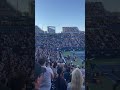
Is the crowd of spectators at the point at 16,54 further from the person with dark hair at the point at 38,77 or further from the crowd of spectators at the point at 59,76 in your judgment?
the crowd of spectators at the point at 59,76

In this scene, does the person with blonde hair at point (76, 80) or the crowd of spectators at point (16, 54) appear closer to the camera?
the person with blonde hair at point (76, 80)

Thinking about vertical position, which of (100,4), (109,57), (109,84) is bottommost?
(109,84)

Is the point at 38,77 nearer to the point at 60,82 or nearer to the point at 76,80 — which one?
the point at 60,82

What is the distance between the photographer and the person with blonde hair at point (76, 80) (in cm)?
581

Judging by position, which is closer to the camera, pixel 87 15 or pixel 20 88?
pixel 20 88

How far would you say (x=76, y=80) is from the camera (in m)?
5.81

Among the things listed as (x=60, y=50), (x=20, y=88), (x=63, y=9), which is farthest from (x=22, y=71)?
(x=20, y=88)

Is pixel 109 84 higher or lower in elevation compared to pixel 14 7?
lower

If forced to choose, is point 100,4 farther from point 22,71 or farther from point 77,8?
point 22,71

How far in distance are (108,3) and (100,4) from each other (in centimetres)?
14

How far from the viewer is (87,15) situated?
19.3 ft

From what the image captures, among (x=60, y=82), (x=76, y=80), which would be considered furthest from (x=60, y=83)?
(x=76, y=80)

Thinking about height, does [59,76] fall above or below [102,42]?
below

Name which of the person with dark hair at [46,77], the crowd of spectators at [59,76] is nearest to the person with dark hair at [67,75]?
the crowd of spectators at [59,76]
